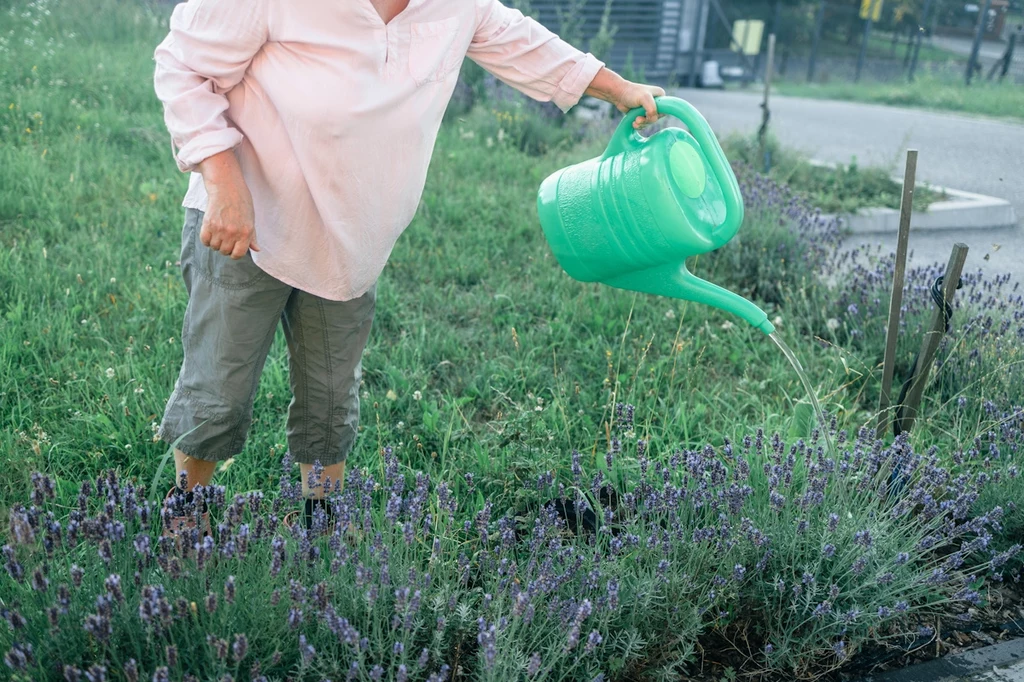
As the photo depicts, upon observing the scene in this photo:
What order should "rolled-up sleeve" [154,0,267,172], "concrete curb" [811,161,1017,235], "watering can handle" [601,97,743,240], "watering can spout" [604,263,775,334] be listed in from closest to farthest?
"rolled-up sleeve" [154,0,267,172] → "watering can handle" [601,97,743,240] → "watering can spout" [604,263,775,334] → "concrete curb" [811,161,1017,235]

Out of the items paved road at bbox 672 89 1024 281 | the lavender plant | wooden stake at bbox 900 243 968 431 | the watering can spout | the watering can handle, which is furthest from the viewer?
paved road at bbox 672 89 1024 281

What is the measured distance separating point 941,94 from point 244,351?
1323 centimetres

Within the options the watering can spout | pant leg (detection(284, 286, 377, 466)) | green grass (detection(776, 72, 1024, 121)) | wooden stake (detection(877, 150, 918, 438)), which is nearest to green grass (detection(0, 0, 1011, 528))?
wooden stake (detection(877, 150, 918, 438))

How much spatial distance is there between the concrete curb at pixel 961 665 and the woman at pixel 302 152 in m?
1.35

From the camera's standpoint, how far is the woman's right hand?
5.16ft

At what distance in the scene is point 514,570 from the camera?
5.64 ft

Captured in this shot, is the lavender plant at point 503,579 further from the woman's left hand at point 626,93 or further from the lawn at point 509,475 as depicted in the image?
the woman's left hand at point 626,93

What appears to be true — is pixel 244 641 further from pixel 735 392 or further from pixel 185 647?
pixel 735 392

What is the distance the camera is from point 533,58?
2.03 metres

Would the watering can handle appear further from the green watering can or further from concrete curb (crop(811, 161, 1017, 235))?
concrete curb (crop(811, 161, 1017, 235))

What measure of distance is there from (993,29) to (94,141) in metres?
16.9

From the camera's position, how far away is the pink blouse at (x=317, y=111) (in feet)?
5.18

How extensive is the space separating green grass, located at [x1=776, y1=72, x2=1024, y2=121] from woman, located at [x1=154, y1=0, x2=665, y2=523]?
9975 mm

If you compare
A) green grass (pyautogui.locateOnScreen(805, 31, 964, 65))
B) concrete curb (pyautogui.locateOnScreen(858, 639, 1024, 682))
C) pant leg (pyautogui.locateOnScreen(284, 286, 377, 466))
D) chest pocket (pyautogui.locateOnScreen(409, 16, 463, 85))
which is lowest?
concrete curb (pyautogui.locateOnScreen(858, 639, 1024, 682))
